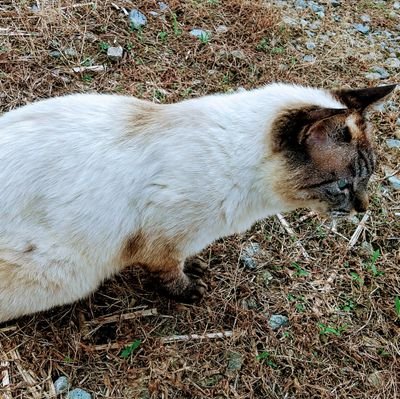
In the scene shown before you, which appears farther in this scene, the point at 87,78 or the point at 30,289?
the point at 87,78

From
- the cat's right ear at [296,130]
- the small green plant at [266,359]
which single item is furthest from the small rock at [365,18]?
the small green plant at [266,359]

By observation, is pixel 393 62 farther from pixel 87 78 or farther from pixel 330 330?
pixel 330 330

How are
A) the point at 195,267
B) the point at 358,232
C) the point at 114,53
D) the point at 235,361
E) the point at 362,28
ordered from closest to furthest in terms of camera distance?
the point at 235,361 < the point at 195,267 < the point at 358,232 < the point at 114,53 < the point at 362,28

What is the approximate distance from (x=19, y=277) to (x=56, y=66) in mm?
2158

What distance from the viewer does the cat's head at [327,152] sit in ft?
8.18

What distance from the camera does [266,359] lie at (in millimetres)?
2934

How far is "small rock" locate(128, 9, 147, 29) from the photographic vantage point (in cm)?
452

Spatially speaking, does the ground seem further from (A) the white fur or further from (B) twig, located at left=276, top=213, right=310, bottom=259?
(A) the white fur

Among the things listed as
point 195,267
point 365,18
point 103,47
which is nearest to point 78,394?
point 195,267

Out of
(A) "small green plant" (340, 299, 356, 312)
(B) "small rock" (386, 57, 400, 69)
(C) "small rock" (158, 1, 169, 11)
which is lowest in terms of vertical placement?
(A) "small green plant" (340, 299, 356, 312)

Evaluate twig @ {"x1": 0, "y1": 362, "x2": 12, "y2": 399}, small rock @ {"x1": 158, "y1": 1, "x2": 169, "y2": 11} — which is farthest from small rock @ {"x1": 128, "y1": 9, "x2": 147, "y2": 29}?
twig @ {"x1": 0, "y1": 362, "x2": 12, "y2": 399}

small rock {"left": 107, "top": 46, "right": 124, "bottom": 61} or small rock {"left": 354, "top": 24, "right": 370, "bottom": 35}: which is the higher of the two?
small rock {"left": 354, "top": 24, "right": 370, "bottom": 35}

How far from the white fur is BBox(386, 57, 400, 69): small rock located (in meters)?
2.75

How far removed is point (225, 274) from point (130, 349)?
79cm
